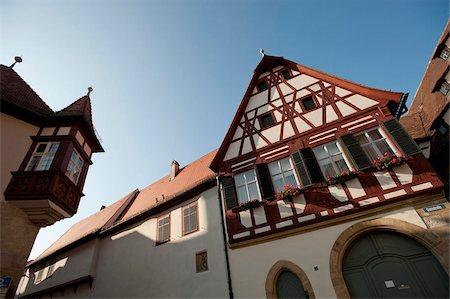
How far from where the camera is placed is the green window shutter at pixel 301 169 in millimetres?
8609

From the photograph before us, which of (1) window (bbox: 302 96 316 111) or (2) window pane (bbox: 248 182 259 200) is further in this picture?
(1) window (bbox: 302 96 316 111)

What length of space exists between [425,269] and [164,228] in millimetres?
10558

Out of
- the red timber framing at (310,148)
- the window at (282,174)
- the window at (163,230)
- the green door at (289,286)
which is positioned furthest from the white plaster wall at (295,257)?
the window at (163,230)

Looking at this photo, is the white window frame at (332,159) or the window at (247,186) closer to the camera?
the white window frame at (332,159)

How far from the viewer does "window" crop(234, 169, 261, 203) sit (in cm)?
973

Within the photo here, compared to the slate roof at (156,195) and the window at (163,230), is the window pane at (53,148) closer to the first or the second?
the slate roof at (156,195)

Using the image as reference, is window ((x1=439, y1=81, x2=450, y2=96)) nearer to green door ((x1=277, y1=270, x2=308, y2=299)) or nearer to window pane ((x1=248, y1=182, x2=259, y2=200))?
window pane ((x1=248, y1=182, x2=259, y2=200))

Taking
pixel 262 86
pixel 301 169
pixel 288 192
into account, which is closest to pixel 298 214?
pixel 288 192

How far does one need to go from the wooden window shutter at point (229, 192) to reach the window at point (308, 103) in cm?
468

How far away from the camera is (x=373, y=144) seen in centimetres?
845

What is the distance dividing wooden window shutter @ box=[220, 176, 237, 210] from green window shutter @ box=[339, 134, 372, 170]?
4645 mm

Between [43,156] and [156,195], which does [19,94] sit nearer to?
[43,156]

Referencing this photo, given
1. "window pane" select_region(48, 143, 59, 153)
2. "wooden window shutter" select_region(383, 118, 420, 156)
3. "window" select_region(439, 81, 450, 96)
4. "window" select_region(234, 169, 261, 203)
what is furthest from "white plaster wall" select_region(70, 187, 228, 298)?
"window" select_region(439, 81, 450, 96)

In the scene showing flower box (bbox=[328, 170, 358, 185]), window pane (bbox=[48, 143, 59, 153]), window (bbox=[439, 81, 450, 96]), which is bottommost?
flower box (bbox=[328, 170, 358, 185])
